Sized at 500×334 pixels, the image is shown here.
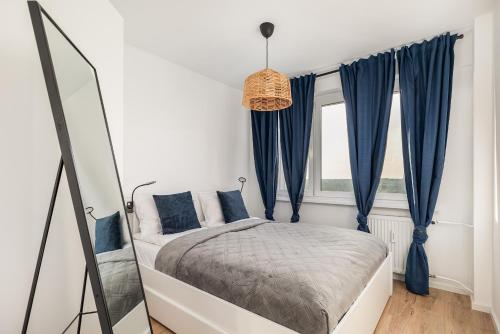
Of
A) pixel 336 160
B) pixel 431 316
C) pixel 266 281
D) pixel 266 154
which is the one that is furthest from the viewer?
pixel 266 154

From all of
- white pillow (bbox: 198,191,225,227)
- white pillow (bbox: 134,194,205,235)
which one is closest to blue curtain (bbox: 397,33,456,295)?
white pillow (bbox: 198,191,225,227)

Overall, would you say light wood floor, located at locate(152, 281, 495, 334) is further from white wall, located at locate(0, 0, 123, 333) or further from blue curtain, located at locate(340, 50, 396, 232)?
white wall, located at locate(0, 0, 123, 333)

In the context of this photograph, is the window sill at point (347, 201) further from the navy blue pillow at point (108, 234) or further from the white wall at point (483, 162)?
the navy blue pillow at point (108, 234)

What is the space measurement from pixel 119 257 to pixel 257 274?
2.46 feet

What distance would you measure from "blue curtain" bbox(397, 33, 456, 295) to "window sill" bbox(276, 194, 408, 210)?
0.20 m

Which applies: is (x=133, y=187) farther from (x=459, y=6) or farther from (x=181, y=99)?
(x=459, y=6)

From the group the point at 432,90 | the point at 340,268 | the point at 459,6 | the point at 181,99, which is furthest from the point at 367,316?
the point at 181,99

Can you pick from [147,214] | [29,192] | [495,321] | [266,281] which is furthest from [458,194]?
[29,192]

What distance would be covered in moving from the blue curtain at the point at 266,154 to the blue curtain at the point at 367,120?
3.47ft

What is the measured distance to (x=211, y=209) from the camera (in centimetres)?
287

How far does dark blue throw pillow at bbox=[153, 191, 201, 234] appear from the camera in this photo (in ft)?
7.68

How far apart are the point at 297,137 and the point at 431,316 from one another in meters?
2.27

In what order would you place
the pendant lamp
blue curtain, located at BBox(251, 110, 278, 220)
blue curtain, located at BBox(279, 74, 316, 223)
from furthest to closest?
blue curtain, located at BBox(251, 110, 278, 220) < blue curtain, located at BBox(279, 74, 316, 223) < the pendant lamp

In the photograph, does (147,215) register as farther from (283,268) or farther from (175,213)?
(283,268)
